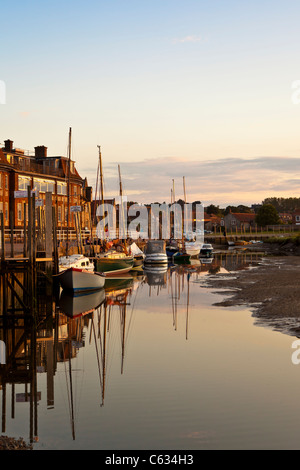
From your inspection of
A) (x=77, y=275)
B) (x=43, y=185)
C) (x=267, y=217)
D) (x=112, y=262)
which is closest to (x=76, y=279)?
(x=77, y=275)

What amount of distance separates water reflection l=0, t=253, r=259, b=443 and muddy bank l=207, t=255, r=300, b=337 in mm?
3914

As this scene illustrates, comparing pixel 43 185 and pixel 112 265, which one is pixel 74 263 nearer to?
pixel 112 265

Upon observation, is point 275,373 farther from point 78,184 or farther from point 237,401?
point 78,184

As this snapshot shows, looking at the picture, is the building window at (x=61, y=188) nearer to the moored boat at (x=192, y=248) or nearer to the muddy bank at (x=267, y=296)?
the moored boat at (x=192, y=248)

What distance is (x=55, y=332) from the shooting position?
2903cm

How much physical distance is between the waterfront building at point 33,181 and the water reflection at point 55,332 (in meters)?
20.8

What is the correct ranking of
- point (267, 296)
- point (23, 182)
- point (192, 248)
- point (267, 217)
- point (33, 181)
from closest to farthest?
point (267, 296)
point (23, 182)
point (33, 181)
point (192, 248)
point (267, 217)

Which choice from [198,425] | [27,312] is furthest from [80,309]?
[198,425]

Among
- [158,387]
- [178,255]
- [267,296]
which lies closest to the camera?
[158,387]

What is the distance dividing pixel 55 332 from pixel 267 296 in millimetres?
17842

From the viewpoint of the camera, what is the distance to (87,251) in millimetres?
68062

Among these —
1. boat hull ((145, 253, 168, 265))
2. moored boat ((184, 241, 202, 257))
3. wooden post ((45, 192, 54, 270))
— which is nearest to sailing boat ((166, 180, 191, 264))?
moored boat ((184, 241, 202, 257))

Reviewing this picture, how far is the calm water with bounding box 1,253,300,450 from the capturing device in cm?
1405
